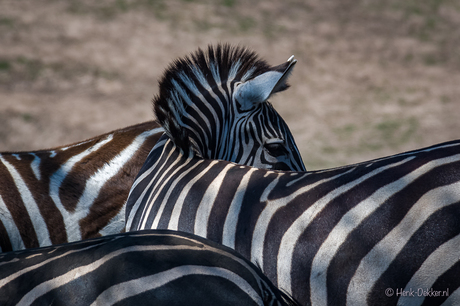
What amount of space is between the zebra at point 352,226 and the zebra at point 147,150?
1.83ft

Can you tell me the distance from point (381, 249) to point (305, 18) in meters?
13.2

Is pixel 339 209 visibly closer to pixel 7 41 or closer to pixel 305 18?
pixel 7 41

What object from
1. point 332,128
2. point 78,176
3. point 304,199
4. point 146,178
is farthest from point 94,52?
point 304,199

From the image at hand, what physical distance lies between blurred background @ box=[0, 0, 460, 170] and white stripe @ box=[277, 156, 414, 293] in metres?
7.06

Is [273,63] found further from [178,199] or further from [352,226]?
[352,226]

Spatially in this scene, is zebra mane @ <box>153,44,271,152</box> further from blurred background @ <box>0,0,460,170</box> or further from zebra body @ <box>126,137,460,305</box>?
blurred background @ <box>0,0,460,170</box>

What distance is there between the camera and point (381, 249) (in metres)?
1.24

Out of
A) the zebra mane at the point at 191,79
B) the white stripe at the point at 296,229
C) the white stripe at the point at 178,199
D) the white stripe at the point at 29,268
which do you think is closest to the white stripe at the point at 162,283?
the white stripe at the point at 29,268

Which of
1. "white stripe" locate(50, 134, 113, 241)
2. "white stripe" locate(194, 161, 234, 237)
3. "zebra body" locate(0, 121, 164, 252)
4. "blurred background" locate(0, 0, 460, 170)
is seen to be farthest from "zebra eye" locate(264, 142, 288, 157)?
"blurred background" locate(0, 0, 460, 170)

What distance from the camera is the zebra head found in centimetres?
221

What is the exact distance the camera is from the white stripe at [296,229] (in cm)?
136

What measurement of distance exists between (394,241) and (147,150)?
7.47 feet

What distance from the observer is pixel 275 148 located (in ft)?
7.54

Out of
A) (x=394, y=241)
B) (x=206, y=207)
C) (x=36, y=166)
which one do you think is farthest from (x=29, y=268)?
(x=36, y=166)
